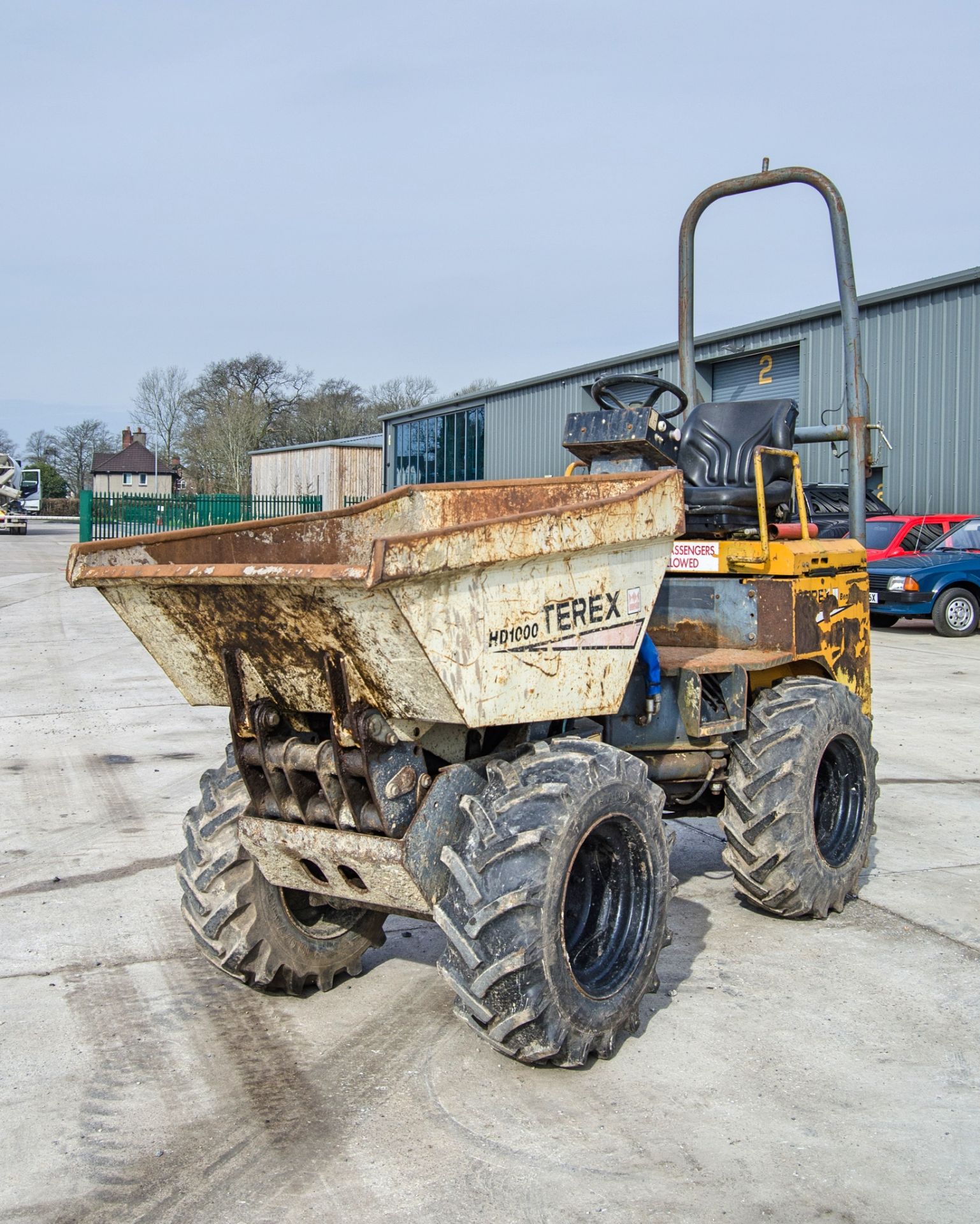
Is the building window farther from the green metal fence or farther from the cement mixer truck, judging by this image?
the cement mixer truck

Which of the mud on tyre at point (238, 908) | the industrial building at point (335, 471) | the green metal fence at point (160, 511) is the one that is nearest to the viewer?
the mud on tyre at point (238, 908)

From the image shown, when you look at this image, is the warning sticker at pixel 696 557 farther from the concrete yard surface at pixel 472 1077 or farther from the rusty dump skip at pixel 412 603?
the concrete yard surface at pixel 472 1077

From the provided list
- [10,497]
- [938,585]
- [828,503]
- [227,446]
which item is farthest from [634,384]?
[227,446]

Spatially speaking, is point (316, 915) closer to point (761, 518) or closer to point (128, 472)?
point (761, 518)

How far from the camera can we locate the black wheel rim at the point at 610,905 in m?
3.97

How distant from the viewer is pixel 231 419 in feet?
192

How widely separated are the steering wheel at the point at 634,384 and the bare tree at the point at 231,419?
172 ft

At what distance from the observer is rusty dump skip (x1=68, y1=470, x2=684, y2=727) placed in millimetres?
3295

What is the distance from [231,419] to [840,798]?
55.6 m

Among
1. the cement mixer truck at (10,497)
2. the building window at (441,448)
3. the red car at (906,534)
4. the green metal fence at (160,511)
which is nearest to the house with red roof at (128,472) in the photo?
the cement mixer truck at (10,497)

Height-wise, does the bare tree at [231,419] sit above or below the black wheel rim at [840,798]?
above

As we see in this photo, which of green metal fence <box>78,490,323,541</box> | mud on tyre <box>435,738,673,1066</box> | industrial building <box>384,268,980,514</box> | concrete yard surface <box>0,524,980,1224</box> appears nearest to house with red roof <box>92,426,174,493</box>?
green metal fence <box>78,490,323,541</box>

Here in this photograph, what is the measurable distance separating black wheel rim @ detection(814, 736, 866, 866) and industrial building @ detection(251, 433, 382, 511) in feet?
135

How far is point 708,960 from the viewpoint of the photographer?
15.9 feet
